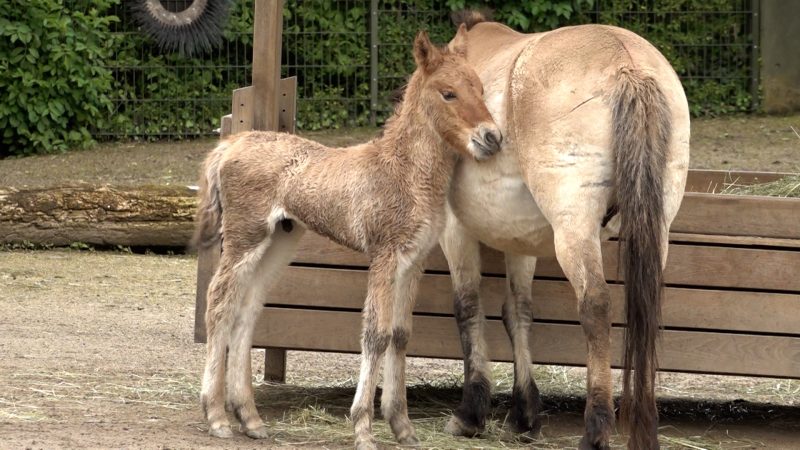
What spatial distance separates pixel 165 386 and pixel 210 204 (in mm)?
1335

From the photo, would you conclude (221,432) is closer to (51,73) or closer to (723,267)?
(723,267)

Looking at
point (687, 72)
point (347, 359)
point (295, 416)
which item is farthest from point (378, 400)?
point (687, 72)

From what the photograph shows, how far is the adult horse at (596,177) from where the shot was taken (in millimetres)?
4691

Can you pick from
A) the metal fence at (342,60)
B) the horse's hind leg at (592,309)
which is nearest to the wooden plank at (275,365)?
the horse's hind leg at (592,309)

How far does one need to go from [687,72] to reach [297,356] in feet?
25.1

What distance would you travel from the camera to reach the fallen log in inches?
408

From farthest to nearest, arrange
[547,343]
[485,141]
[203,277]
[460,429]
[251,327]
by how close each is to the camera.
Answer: [203,277] < [547,343] < [460,429] < [251,327] < [485,141]

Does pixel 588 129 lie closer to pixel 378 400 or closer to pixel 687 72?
pixel 378 400

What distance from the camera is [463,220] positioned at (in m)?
5.46

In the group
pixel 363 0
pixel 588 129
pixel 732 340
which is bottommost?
pixel 732 340

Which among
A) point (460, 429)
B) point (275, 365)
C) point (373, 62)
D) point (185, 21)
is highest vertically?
point (185, 21)

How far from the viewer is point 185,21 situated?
12.9m

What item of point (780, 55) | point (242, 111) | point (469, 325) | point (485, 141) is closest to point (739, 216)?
point (469, 325)

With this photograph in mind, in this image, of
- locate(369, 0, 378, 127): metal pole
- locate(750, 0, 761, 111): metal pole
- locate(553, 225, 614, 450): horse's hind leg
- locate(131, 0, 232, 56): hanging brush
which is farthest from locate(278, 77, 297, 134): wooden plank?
locate(750, 0, 761, 111): metal pole
